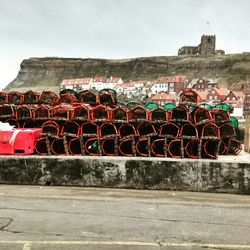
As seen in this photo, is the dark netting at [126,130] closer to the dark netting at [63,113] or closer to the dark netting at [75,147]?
the dark netting at [75,147]

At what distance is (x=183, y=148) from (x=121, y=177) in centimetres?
137

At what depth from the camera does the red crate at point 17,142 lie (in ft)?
28.4

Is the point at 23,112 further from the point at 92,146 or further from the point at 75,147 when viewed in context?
the point at 92,146

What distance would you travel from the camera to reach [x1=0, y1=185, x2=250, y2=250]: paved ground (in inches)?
187

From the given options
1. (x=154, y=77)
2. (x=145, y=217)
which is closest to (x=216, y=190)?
(x=145, y=217)

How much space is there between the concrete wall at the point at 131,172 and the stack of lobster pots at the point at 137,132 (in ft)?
1.65

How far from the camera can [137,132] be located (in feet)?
28.4

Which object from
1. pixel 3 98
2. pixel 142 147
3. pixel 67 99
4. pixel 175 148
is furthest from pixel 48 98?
pixel 175 148

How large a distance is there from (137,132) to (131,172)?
1084 millimetres

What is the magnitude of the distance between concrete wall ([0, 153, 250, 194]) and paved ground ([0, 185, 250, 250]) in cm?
26

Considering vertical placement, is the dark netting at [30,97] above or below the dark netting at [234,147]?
above

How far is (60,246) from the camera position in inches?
180

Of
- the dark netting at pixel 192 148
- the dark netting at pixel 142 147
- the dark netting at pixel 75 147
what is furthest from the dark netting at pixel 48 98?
the dark netting at pixel 192 148

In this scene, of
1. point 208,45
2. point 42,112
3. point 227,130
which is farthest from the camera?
point 208,45
